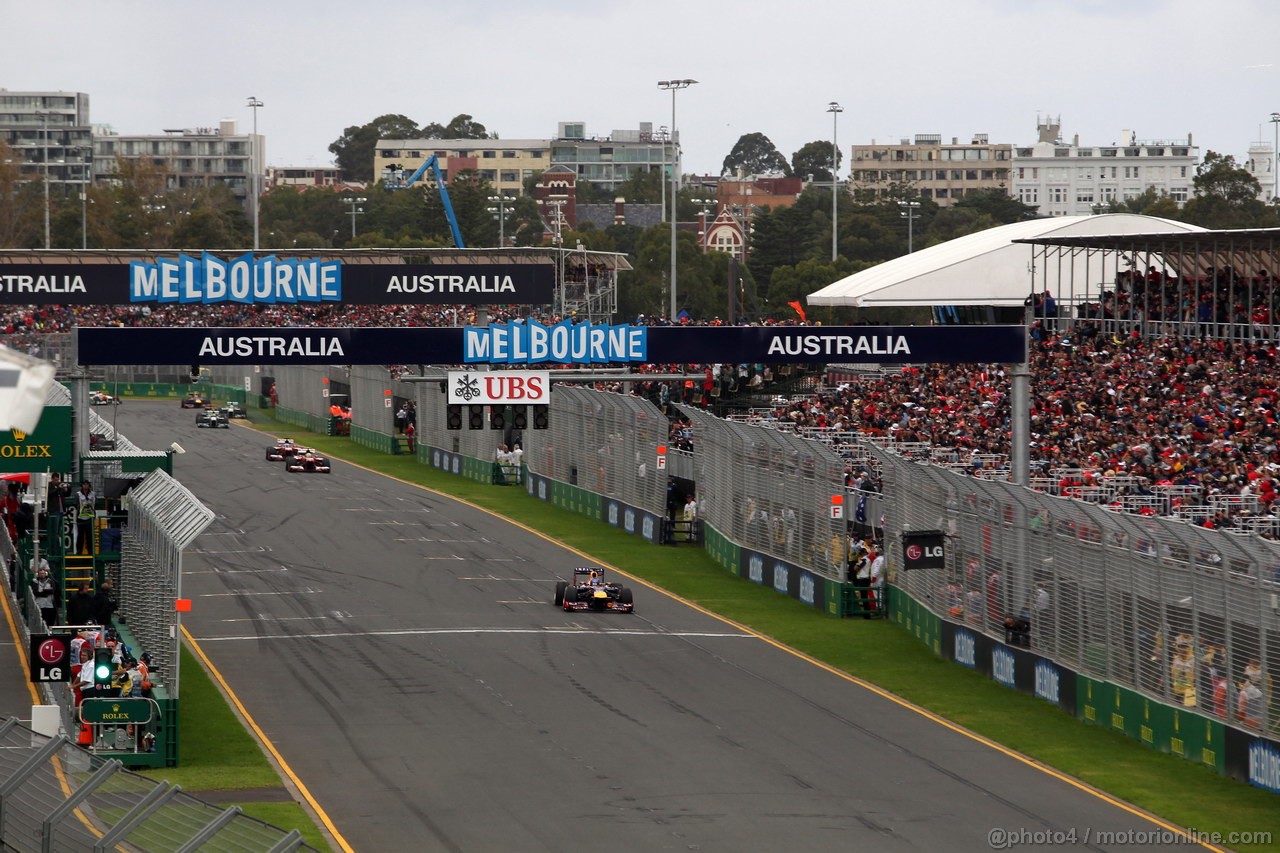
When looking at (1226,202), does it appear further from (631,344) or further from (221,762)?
(221,762)

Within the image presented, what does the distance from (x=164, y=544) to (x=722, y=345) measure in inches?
502

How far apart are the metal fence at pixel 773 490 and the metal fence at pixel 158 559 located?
15382 millimetres

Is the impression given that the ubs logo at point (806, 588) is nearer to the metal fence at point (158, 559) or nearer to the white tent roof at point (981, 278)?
the metal fence at point (158, 559)

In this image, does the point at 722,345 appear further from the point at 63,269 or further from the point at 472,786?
the point at 63,269

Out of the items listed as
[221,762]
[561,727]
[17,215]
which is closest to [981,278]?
[561,727]

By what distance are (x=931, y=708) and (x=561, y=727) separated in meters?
6.58

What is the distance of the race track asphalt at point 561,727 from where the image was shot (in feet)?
72.1

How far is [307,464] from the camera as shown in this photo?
70.2m

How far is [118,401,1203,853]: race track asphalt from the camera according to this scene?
21969mm

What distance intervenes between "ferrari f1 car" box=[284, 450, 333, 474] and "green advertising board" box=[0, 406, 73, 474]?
37980 millimetres

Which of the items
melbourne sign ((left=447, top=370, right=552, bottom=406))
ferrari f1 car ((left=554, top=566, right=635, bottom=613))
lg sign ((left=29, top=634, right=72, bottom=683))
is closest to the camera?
lg sign ((left=29, top=634, right=72, bottom=683))

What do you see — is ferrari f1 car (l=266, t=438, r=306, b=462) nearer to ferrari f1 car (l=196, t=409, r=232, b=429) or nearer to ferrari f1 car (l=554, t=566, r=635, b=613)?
ferrari f1 car (l=196, t=409, r=232, b=429)

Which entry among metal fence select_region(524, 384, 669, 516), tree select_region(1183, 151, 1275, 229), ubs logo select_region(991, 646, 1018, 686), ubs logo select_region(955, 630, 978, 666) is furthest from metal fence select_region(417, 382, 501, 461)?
tree select_region(1183, 151, 1275, 229)

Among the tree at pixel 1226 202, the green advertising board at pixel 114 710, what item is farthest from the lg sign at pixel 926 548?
the tree at pixel 1226 202
